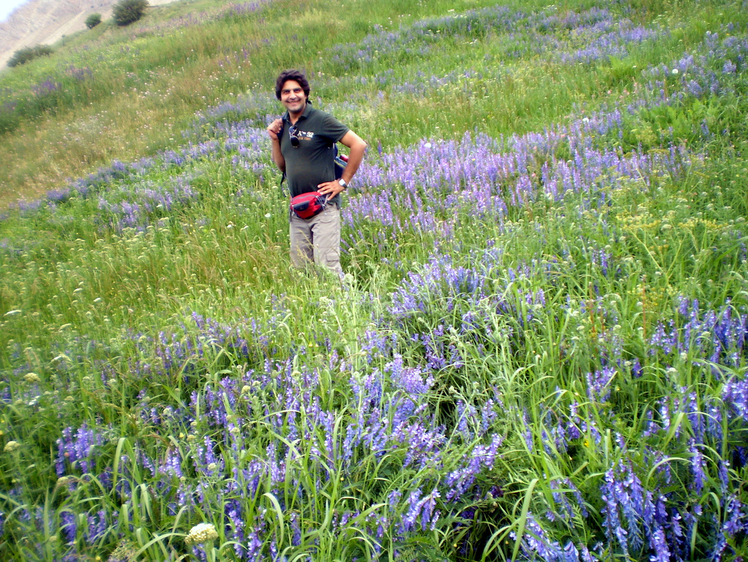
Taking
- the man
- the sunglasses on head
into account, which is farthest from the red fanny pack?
the sunglasses on head

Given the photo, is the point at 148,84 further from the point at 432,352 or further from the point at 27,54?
the point at 27,54

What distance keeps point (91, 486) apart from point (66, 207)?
7683 millimetres

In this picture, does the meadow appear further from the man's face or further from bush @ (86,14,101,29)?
bush @ (86,14,101,29)

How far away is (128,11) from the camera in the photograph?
27547 mm

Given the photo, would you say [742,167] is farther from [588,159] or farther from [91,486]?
[91,486]

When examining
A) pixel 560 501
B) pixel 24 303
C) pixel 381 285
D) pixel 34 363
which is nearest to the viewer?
pixel 560 501

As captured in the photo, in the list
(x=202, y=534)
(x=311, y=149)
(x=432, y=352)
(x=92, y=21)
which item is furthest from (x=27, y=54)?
(x=202, y=534)

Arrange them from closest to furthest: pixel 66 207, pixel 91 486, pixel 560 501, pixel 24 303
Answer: pixel 560 501, pixel 91 486, pixel 24 303, pixel 66 207

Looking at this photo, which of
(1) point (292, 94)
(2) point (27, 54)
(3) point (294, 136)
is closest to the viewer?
(1) point (292, 94)

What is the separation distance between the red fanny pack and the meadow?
578 millimetres

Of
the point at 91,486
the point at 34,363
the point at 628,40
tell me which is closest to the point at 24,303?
the point at 34,363

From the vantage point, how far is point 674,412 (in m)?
1.76

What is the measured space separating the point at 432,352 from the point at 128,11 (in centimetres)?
3352

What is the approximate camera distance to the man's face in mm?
4156
